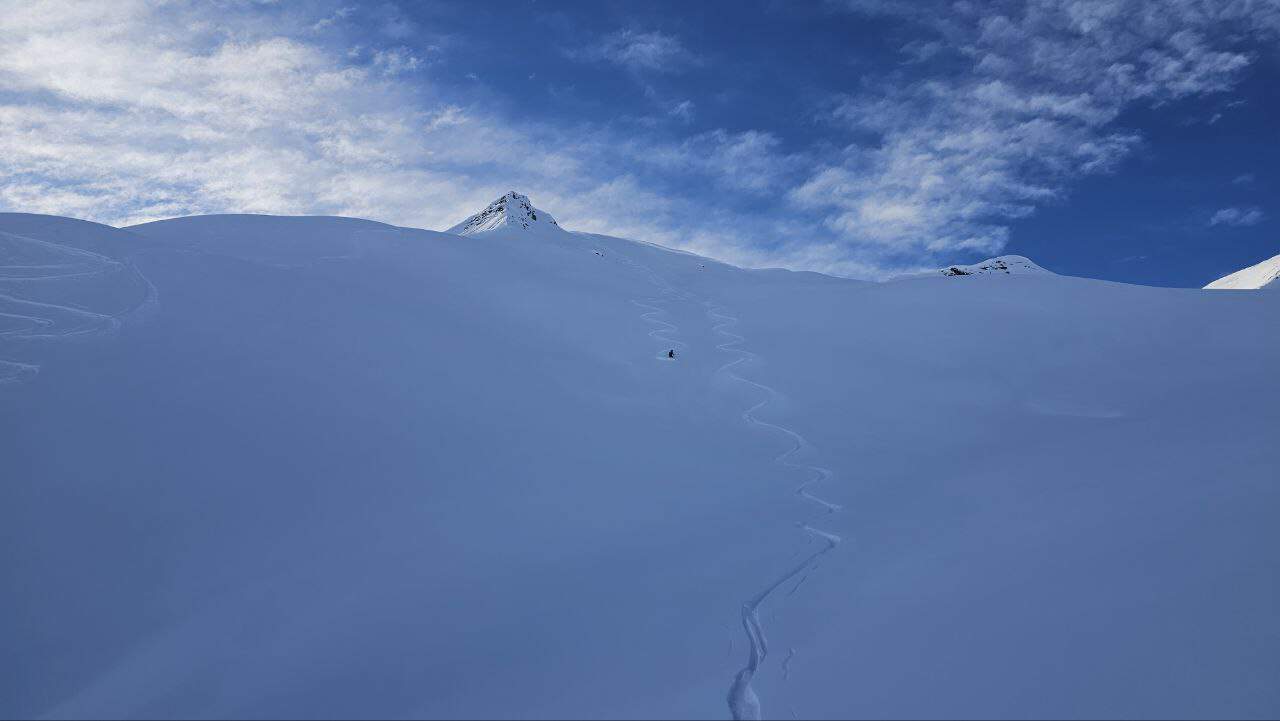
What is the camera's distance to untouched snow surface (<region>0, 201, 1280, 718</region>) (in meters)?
4.22

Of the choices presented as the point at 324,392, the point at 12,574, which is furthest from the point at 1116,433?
the point at 12,574

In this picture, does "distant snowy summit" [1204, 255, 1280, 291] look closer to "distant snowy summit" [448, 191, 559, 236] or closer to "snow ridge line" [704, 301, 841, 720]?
"distant snowy summit" [448, 191, 559, 236]

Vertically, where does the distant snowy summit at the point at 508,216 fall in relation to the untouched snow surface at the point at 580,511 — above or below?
above

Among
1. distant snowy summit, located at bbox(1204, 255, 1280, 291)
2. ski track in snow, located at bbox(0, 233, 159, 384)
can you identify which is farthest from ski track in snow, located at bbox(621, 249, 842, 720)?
distant snowy summit, located at bbox(1204, 255, 1280, 291)

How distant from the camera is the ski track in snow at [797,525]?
4.15 meters

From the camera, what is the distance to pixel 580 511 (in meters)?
6.91

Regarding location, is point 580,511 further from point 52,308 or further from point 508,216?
point 508,216

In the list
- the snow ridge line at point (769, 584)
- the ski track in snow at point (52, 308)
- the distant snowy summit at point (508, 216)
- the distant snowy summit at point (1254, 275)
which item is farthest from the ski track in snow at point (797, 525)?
the distant snowy summit at point (1254, 275)

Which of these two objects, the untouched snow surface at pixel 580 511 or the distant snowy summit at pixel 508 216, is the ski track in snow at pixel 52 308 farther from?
the distant snowy summit at pixel 508 216

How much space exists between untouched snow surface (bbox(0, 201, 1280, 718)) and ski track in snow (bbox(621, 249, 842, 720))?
0.04m

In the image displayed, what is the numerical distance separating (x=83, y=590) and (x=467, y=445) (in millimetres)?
3783

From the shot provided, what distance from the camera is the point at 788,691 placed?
410cm

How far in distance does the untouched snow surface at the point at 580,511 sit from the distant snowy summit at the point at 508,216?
20472 millimetres

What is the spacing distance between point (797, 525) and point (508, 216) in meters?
29.8
